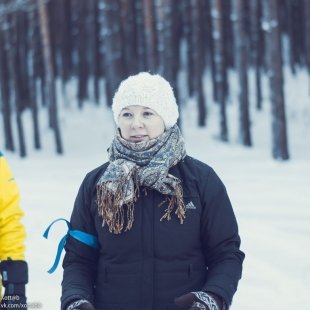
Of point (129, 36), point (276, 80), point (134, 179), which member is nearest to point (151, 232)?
point (134, 179)

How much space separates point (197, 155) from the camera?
733 inches

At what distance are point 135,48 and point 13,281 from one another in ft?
81.2

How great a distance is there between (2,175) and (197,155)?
1538 centimetres

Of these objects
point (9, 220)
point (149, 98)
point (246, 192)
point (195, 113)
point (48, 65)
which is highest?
point (48, 65)

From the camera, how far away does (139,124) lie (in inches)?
118

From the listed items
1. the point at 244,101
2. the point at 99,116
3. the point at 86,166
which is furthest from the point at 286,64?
the point at 86,166

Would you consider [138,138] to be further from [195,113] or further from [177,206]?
[195,113]

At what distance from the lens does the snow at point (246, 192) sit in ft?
21.0

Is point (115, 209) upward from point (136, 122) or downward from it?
downward

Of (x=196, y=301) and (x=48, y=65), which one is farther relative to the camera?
(x=48, y=65)

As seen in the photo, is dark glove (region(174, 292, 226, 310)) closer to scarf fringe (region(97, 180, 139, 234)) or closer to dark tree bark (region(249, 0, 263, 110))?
scarf fringe (region(97, 180, 139, 234))

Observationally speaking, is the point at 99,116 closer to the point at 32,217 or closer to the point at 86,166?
the point at 86,166

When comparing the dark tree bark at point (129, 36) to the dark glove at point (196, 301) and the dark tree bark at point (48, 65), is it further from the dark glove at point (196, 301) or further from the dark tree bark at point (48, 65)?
the dark glove at point (196, 301)

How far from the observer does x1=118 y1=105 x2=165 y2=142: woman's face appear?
2.99 metres
